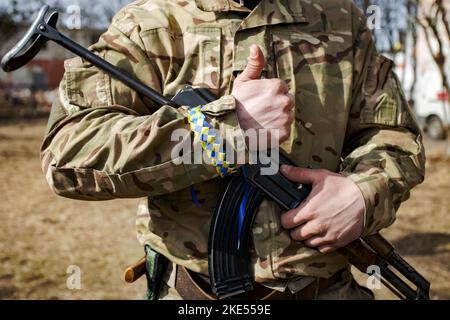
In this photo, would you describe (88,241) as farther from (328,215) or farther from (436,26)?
(436,26)

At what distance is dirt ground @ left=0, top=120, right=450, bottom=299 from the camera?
14.4 feet

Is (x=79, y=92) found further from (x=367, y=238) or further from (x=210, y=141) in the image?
(x=367, y=238)

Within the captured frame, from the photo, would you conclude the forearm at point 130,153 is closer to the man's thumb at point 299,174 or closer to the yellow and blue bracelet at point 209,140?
the yellow and blue bracelet at point 209,140

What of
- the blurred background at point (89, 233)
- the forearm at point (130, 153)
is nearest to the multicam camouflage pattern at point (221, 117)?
the forearm at point (130, 153)

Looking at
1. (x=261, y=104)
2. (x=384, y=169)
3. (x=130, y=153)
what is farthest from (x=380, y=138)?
(x=130, y=153)

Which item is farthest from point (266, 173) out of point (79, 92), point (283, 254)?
point (79, 92)

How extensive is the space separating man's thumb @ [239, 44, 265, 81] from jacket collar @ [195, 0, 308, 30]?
216mm

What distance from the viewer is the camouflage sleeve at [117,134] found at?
4.70 ft

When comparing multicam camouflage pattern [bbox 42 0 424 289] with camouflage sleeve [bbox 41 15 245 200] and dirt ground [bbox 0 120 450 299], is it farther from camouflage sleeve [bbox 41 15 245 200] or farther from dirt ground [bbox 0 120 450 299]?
dirt ground [bbox 0 120 450 299]

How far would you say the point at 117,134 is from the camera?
1426 mm

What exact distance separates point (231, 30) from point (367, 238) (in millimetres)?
860

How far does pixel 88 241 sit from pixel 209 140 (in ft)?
15.1

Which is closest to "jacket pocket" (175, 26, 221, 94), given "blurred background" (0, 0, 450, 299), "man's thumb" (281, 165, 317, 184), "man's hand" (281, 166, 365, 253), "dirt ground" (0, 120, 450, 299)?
"man's thumb" (281, 165, 317, 184)

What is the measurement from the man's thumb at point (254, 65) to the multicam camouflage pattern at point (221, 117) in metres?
0.10
